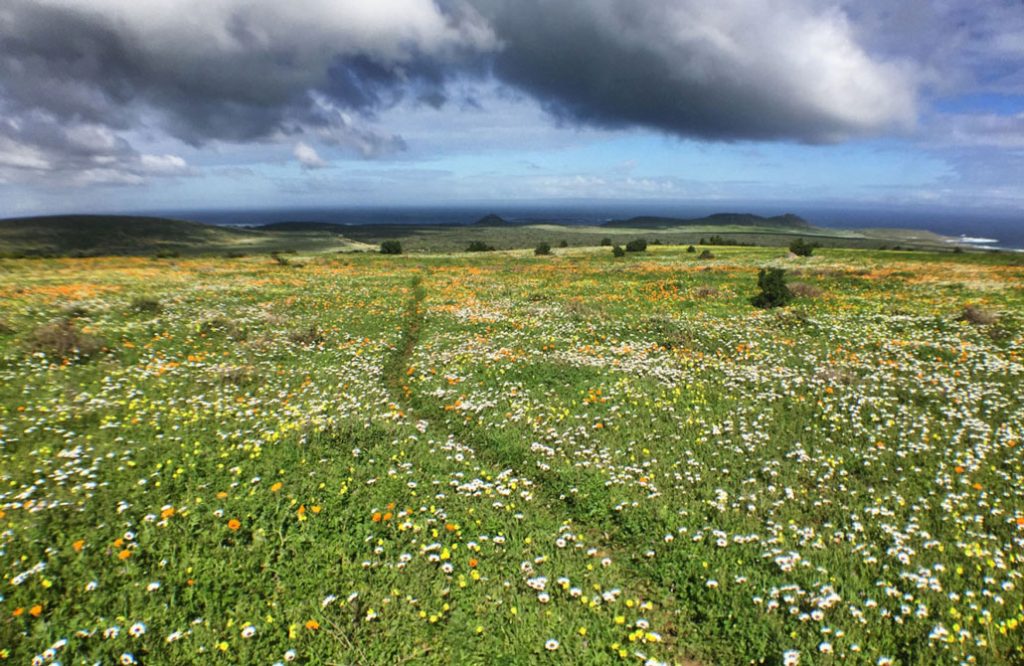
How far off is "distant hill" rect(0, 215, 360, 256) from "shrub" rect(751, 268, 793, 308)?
435 feet

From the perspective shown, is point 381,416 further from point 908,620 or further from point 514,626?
point 908,620

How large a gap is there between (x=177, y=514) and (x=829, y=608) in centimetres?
1052

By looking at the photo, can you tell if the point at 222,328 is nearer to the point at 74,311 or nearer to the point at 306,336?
the point at 306,336

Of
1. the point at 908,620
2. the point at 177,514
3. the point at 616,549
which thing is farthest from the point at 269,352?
the point at 908,620

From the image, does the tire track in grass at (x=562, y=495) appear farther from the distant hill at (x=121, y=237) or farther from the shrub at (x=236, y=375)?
the distant hill at (x=121, y=237)

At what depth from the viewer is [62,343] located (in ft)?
53.2

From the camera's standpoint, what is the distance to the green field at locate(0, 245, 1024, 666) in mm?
6430

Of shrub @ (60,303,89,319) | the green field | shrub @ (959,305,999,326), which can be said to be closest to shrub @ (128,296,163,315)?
shrub @ (60,303,89,319)

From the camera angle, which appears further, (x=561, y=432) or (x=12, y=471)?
(x=561, y=432)

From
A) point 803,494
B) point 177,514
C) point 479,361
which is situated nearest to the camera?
point 177,514

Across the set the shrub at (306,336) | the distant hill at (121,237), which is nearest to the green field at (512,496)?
the shrub at (306,336)

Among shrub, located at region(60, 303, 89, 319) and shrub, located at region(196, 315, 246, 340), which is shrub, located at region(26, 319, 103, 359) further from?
shrub, located at region(60, 303, 89, 319)

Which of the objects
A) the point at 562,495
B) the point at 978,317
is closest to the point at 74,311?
the point at 562,495

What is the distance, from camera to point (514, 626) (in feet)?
21.9
